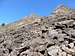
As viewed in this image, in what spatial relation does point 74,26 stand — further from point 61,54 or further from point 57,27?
point 61,54

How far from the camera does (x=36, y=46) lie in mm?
24953

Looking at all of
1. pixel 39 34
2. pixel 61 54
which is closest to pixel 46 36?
pixel 39 34

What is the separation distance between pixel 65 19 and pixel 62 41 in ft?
17.0

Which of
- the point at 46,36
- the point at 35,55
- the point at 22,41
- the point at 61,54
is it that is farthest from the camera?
the point at 22,41

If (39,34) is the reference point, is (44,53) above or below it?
below

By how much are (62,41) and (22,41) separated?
6.14m

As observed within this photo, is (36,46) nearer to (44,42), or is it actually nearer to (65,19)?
(44,42)

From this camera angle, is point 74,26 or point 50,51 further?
point 74,26

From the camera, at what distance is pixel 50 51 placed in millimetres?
22875

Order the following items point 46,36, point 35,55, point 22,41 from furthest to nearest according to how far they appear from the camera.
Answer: point 22,41
point 46,36
point 35,55

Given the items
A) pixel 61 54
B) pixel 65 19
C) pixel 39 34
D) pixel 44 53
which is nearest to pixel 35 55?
pixel 44 53

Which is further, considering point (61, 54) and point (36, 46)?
point (36, 46)

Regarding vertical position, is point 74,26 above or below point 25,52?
above

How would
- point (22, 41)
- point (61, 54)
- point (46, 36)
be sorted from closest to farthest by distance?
point (61, 54)
point (46, 36)
point (22, 41)
